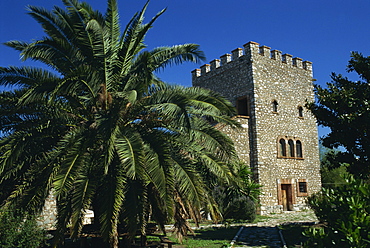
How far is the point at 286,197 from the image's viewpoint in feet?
66.3

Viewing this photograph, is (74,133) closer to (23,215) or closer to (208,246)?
(23,215)

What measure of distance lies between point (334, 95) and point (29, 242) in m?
9.21

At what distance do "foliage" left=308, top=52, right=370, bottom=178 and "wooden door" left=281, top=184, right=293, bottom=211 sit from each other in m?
9.38

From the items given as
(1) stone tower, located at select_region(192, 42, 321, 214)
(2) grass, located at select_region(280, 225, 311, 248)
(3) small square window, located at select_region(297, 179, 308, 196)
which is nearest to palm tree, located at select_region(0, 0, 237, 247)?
(2) grass, located at select_region(280, 225, 311, 248)

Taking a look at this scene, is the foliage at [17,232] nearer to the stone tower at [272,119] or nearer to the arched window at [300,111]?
the stone tower at [272,119]

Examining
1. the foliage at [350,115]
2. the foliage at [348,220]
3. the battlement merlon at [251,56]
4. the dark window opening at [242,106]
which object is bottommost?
the foliage at [348,220]

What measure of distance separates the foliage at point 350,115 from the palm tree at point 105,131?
409 centimetres

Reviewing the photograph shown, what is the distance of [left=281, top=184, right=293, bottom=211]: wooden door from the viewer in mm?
20025

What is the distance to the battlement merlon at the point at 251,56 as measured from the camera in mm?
19484

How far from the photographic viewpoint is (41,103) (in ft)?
24.0

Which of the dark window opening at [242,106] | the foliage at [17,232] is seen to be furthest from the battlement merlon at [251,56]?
the foliage at [17,232]

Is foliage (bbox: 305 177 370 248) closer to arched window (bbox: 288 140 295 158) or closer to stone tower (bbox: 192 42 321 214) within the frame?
stone tower (bbox: 192 42 321 214)

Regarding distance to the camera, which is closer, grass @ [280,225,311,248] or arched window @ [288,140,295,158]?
grass @ [280,225,311,248]

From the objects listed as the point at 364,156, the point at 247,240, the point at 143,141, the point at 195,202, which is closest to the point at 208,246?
the point at 247,240
